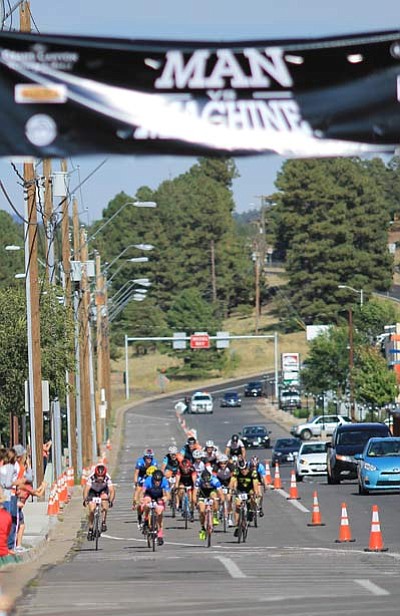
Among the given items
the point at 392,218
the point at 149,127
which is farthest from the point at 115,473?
the point at 392,218

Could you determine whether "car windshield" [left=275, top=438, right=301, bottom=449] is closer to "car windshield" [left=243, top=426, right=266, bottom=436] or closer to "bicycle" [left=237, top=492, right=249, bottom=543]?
"car windshield" [left=243, top=426, right=266, bottom=436]

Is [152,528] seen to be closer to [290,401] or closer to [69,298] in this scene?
[69,298]

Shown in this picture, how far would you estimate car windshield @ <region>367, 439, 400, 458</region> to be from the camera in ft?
135

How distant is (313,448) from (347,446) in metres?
8.42

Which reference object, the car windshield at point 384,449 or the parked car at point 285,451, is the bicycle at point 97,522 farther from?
the parked car at point 285,451

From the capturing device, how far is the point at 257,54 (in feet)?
36.5

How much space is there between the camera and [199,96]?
11219 millimetres

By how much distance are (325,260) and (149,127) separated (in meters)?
140

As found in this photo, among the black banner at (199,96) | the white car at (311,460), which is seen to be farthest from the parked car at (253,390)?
the black banner at (199,96)

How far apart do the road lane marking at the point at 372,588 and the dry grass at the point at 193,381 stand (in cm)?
12051

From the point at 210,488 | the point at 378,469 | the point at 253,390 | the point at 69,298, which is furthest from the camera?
the point at 253,390

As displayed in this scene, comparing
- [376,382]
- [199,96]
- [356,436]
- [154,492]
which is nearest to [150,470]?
[154,492]

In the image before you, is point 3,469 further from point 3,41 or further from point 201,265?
point 201,265

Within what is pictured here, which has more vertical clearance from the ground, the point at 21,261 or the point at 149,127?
the point at 21,261
